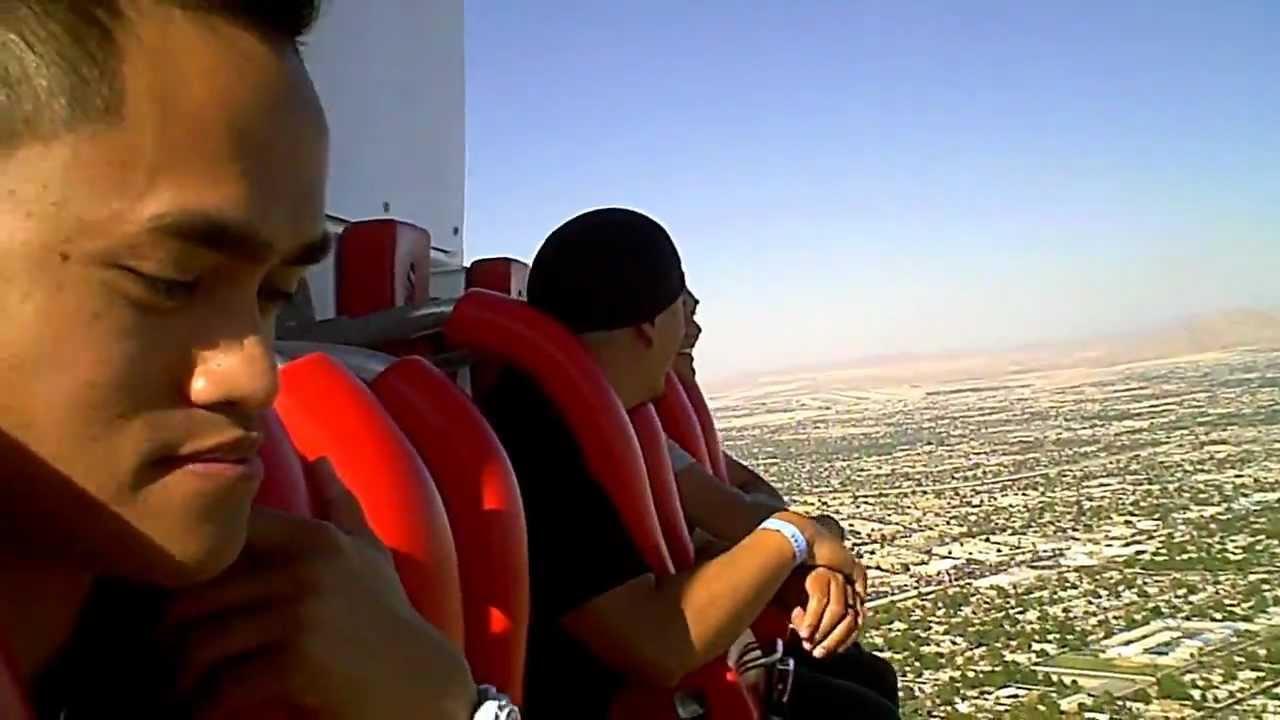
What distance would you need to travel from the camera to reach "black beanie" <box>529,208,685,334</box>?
57.3 inches

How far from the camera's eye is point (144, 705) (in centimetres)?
59

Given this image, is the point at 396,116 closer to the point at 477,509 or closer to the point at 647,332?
the point at 647,332

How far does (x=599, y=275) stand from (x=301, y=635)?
0.90m

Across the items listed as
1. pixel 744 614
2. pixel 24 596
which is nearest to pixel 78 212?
pixel 24 596

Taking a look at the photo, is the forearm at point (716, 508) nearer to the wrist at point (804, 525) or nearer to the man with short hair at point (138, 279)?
the wrist at point (804, 525)

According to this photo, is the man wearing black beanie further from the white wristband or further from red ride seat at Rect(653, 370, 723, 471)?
red ride seat at Rect(653, 370, 723, 471)

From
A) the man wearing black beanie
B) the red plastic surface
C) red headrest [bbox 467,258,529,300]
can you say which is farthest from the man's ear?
the red plastic surface

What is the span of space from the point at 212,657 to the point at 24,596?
8 centimetres

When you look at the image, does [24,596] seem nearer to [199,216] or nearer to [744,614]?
[199,216]

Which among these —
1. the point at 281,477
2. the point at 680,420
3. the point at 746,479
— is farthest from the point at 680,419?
the point at 281,477

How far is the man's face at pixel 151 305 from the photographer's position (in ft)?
1.55

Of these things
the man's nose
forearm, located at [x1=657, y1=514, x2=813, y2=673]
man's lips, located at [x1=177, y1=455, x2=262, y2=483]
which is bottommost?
forearm, located at [x1=657, y1=514, x2=813, y2=673]

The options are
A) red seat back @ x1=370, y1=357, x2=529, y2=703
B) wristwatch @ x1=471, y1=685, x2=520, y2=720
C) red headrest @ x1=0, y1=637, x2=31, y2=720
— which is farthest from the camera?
red seat back @ x1=370, y1=357, x2=529, y2=703

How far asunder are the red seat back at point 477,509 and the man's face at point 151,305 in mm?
411
